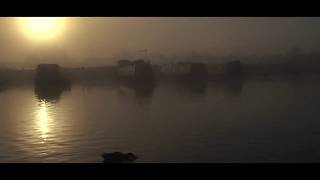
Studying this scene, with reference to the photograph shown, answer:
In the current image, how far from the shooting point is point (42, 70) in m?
3.54

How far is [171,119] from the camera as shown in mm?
5293

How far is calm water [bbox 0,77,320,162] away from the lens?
439 cm

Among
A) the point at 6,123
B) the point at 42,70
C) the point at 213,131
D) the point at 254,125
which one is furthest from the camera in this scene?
the point at 213,131

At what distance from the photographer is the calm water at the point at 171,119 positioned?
4391 mm

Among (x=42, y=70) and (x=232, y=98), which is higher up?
(x=42, y=70)
